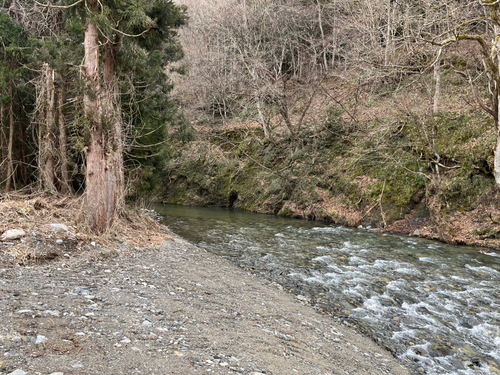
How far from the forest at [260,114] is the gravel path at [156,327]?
3.05 meters

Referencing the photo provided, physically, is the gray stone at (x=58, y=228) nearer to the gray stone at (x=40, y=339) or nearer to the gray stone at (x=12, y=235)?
the gray stone at (x=12, y=235)

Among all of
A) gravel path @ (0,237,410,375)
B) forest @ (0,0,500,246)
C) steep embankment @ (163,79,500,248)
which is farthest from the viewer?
steep embankment @ (163,79,500,248)

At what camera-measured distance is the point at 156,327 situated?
373cm

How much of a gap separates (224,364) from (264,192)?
18.7m

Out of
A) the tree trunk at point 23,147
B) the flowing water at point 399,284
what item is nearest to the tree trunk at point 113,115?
the flowing water at point 399,284

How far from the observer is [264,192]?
858 inches

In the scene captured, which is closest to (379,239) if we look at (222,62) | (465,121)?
(465,121)

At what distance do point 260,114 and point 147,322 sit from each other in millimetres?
19812

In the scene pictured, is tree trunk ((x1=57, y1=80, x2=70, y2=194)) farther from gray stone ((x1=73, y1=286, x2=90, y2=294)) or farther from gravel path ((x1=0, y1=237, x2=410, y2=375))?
gray stone ((x1=73, y1=286, x2=90, y2=294))

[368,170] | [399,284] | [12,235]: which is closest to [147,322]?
[12,235]

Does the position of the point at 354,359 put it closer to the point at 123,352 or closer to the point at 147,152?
the point at 123,352

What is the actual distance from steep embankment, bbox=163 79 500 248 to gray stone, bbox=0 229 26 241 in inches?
487

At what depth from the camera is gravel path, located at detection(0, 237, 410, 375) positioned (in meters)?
2.94

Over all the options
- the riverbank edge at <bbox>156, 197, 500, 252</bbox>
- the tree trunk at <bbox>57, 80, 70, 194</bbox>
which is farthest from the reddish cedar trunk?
the riverbank edge at <bbox>156, 197, 500, 252</bbox>
